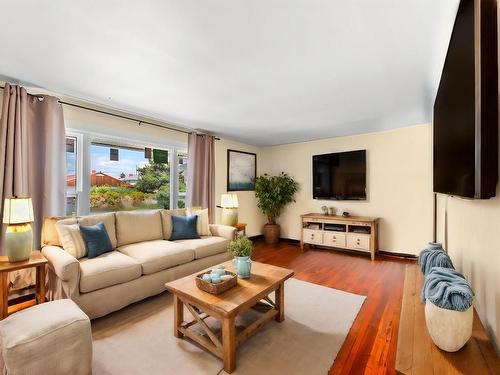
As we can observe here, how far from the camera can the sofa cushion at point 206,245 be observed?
2959mm

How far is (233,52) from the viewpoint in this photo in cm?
177

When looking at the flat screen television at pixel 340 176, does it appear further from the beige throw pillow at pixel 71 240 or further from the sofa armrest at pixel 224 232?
the beige throw pillow at pixel 71 240

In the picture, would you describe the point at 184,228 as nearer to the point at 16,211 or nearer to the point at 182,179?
the point at 182,179

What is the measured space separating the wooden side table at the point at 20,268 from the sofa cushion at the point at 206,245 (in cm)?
134

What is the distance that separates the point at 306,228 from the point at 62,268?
3.76 m

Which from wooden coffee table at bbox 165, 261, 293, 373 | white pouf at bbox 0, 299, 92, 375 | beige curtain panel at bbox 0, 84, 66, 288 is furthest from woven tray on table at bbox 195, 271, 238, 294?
beige curtain panel at bbox 0, 84, 66, 288

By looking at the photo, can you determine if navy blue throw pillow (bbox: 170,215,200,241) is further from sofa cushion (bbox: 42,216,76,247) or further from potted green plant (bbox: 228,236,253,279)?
potted green plant (bbox: 228,236,253,279)

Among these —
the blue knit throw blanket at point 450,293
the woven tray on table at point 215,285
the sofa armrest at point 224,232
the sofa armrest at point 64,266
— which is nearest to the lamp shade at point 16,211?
the sofa armrest at point 64,266

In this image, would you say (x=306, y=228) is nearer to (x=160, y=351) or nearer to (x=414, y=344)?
(x=160, y=351)

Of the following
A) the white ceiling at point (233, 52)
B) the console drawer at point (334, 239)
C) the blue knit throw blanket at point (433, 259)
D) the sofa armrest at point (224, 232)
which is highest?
the white ceiling at point (233, 52)

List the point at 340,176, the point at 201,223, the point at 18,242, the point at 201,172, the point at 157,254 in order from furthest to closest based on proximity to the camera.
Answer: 1. the point at 340,176
2. the point at 201,172
3. the point at 201,223
4. the point at 157,254
5. the point at 18,242

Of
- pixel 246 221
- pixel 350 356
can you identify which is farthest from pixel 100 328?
pixel 246 221

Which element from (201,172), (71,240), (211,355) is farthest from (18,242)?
(201,172)

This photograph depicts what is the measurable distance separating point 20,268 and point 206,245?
68.0 inches
